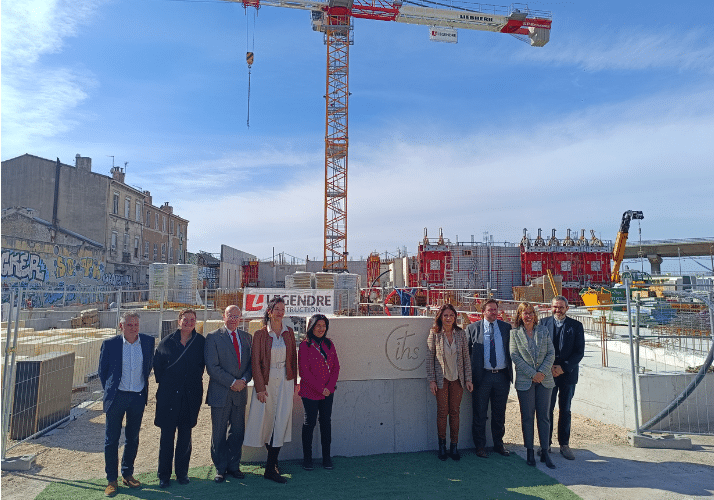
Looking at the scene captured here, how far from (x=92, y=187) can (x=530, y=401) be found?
36.7 m

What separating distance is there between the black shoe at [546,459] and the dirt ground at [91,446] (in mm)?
486

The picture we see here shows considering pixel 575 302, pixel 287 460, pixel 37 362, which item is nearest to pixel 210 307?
pixel 37 362

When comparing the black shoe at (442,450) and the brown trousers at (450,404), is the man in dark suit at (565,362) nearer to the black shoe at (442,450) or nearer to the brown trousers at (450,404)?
the brown trousers at (450,404)

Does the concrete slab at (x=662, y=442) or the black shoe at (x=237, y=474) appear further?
the concrete slab at (x=662, y=442)

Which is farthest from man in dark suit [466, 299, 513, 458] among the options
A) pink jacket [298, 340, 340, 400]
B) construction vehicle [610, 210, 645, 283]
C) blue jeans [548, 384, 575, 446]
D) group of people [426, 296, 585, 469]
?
construction vehicle [610, 210, 645, 283]

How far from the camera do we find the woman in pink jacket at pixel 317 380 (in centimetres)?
509

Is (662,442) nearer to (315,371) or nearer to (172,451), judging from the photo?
(315,371)

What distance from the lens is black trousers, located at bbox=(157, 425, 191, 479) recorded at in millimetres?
4738

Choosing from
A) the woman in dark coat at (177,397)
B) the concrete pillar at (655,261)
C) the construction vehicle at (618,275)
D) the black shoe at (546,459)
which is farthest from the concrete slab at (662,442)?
the concrete pillar at (655,261)

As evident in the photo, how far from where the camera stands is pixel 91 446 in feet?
20.0

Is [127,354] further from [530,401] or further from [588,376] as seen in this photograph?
[588,376]

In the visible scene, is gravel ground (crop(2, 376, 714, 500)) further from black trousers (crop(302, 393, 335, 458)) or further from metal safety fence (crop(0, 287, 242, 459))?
black trousers (crop(302, 393, 335, 458))

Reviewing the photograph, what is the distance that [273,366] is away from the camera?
5.08m

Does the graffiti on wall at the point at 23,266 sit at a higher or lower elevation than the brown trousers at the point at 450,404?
higher
